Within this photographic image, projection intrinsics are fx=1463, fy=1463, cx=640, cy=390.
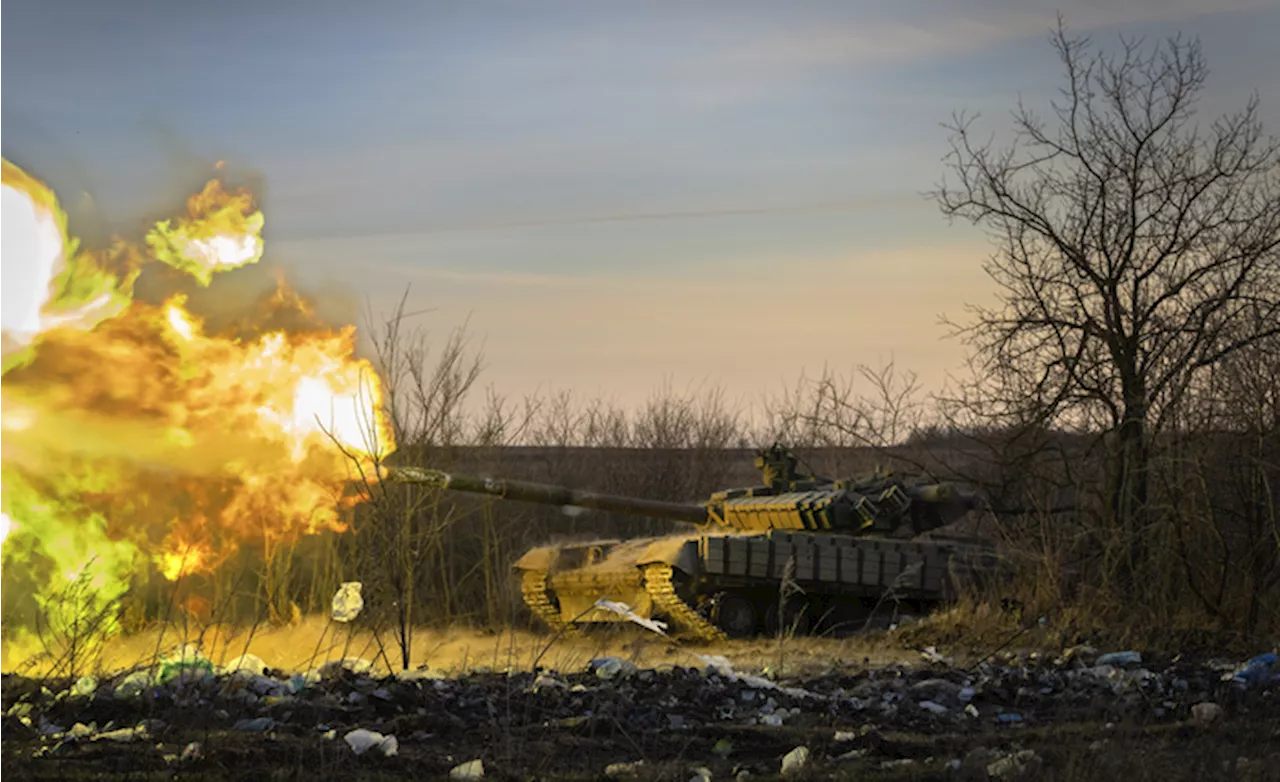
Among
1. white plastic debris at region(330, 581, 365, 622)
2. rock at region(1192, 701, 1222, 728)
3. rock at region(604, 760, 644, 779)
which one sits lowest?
rock at region(604, 760, 644, 779)

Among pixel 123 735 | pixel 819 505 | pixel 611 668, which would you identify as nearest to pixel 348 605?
pixel 611 668

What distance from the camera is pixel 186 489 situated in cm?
1405

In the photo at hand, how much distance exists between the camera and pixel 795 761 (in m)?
7.63

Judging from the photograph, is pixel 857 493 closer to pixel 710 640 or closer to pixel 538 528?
pixel 710 640

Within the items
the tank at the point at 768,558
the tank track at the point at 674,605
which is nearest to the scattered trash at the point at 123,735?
the tank at the point at 768,558

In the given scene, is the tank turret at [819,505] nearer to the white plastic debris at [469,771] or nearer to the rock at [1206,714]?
the rock at [1206,714]

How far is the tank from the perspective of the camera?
62.7 ft

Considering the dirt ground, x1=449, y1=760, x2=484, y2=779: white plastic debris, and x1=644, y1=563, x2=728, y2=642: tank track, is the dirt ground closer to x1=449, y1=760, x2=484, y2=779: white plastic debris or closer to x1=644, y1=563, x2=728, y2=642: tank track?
x1=449, y1=760, x2=484, y2=779: white plastic debris

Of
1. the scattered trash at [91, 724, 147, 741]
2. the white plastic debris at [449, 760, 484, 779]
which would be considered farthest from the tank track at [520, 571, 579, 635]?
the white plastic debris at [449, 760, 484, 779]

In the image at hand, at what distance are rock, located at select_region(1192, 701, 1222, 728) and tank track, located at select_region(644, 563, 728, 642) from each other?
9.73 m

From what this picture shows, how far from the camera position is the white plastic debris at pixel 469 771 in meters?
7.10

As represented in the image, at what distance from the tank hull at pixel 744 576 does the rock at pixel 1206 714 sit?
29.8ft

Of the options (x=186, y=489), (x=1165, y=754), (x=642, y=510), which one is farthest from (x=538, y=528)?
(x=1165, y=754)

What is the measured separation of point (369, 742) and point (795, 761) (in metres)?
2.23
